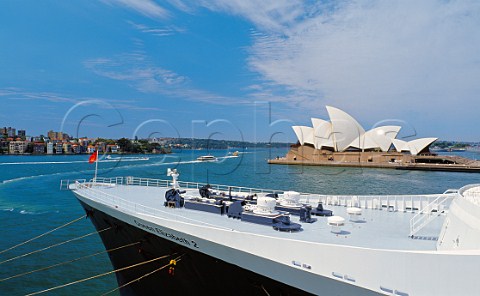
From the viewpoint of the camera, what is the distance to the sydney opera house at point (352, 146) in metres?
83.4

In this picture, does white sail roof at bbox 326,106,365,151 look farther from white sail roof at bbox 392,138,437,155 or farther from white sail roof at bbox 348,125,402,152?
white sail roof at bbox 392,138,437,155

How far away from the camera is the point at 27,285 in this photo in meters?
14.8

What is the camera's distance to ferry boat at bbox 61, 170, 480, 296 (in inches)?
251

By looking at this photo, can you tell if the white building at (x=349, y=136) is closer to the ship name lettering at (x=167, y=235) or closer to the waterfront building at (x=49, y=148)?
the ship name lettering at (x=167, y=235)

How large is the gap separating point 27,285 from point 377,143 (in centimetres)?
9054

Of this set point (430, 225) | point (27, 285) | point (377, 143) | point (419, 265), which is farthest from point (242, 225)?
point (377, 143)

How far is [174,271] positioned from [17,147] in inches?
5857

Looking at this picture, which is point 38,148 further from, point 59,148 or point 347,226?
point 347,226

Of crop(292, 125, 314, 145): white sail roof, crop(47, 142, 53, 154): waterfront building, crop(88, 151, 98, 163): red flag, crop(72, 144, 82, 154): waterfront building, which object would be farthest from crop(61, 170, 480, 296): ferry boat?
crop(47, 142, 53, 154): waterfront building

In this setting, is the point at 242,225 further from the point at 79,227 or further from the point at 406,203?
the point at 79,227

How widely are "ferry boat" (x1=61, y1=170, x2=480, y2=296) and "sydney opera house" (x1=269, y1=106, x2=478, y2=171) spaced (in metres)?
76.6

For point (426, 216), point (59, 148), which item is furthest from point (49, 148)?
point (426, 216)

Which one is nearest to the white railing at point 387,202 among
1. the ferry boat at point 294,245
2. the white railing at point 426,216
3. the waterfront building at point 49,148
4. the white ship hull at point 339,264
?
the ferry boat at point 294,245

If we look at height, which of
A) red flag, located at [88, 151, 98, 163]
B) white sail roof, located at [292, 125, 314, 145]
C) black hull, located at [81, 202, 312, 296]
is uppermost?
white sail roof, located at [292, 125, 314, 145]
